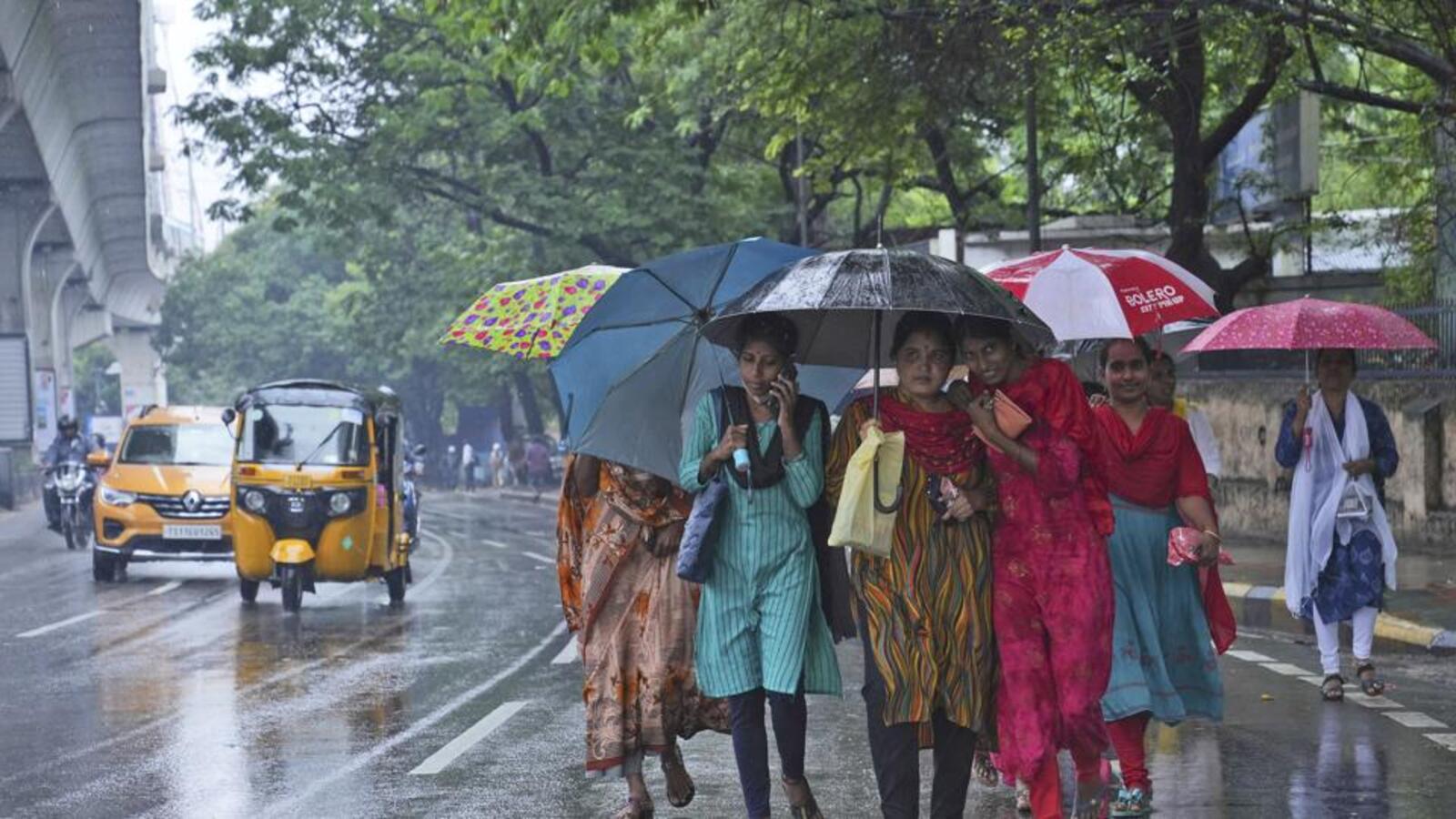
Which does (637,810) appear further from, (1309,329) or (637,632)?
(1309,329)

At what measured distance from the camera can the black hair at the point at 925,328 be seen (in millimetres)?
6516

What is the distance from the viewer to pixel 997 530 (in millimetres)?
6559

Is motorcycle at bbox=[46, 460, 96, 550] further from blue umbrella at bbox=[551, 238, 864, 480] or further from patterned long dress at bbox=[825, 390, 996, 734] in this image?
patterned long dress at bbox=[825, 390, 996, 734]

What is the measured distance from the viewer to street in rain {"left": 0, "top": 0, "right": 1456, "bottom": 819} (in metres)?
6.57

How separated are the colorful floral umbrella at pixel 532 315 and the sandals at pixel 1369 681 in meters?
4.92

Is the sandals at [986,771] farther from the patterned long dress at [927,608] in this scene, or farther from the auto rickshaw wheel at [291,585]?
the auto rickshaw wheel at [291,585]

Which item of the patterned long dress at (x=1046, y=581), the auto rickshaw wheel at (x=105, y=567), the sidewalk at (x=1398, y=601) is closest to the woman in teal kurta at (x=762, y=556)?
the patterned long dress at (x=1046, y=581)

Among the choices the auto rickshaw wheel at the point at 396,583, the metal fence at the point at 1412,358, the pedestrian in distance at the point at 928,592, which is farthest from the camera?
the metal fence at the point at 1412,358

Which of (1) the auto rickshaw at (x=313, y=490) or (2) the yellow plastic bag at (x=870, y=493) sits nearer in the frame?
(2) the yellow plastic bag at (x=870, y=493)

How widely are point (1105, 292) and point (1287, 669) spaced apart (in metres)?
5.19

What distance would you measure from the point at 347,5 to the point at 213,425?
1320cm

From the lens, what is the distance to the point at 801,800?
23.4 ft

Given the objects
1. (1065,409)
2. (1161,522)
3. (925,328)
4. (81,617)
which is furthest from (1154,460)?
(81,617)

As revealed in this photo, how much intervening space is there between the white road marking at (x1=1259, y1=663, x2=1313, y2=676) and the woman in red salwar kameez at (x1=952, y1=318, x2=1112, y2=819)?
632cm
